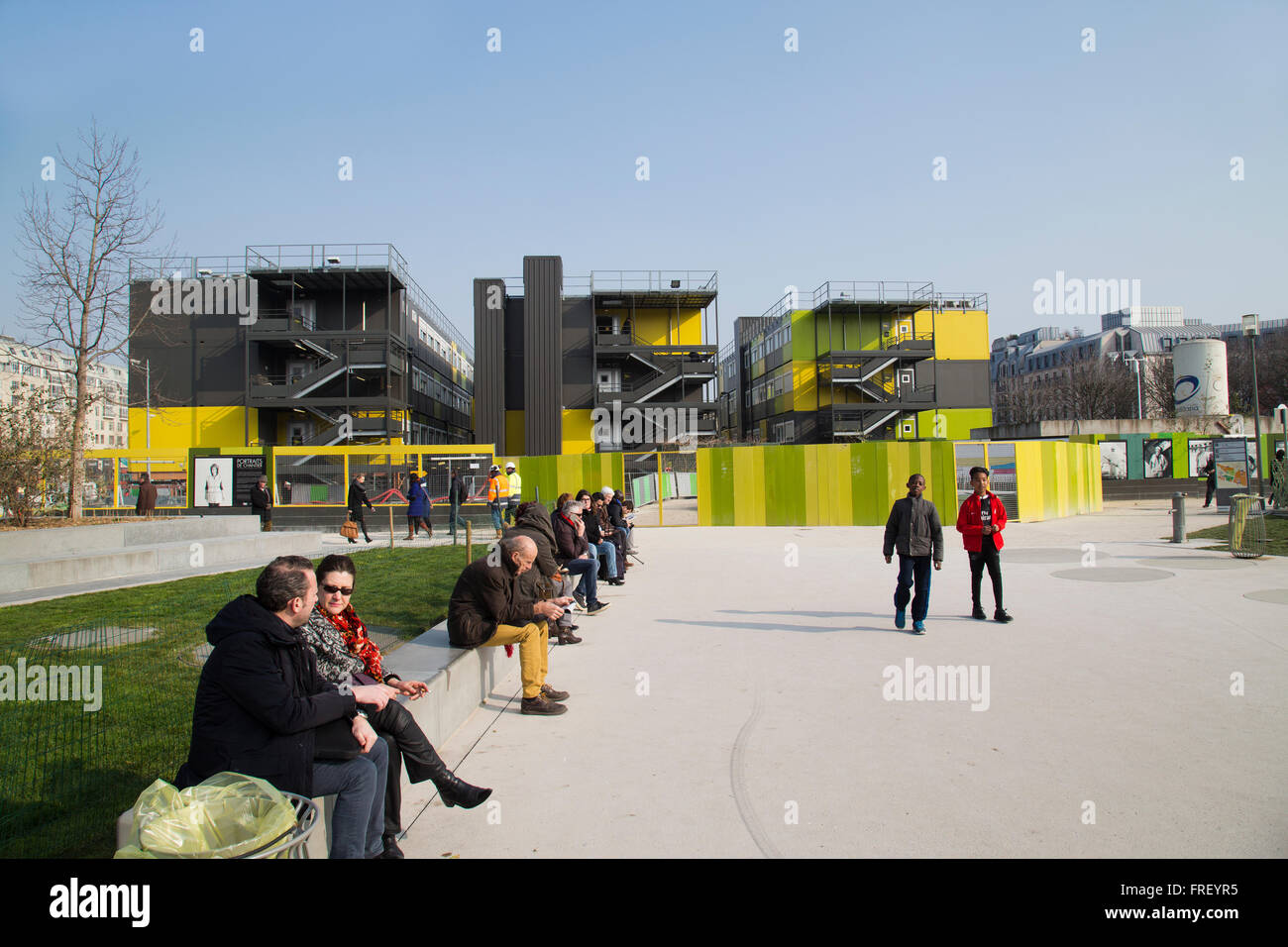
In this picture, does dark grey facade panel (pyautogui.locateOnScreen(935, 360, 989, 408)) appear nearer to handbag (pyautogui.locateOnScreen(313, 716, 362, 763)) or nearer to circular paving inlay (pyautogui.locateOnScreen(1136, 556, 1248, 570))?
circular paving inlay (pyautogui.locateOnScreen(1136, 556, 1248, 570))

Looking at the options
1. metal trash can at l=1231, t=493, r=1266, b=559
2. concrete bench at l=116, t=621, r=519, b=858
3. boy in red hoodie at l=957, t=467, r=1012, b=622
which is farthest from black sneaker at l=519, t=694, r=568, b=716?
metal trash can at l=1231, t=493, r=1266, b=559

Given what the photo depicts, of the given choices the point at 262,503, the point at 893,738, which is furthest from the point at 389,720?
the point at 262,503

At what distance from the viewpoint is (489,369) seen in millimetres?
45469

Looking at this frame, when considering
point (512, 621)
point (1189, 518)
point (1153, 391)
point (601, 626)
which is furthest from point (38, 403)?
point (1153, 391)

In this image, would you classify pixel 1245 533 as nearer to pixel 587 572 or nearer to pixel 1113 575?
pixel 1113 575

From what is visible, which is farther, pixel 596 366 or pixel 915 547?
pixel 596 366

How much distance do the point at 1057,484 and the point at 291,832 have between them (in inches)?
1032

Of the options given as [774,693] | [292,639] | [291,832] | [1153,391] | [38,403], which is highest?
[1153,391]

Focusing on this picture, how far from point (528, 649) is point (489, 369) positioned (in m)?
41.3

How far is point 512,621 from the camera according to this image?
5.99 m

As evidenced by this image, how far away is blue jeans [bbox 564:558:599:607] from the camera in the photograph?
9875 mm
